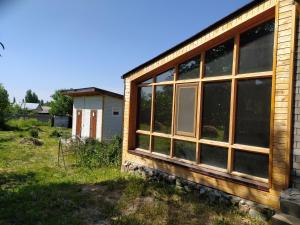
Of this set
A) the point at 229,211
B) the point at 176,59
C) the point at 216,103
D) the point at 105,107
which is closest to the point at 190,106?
the point at 216,103

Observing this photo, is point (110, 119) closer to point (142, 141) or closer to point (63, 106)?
point (142, 141)

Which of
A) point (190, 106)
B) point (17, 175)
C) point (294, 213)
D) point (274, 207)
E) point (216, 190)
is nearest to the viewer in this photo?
point (294, 213)

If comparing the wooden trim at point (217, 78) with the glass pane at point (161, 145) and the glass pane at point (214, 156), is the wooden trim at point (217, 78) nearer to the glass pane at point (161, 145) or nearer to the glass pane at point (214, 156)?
the glass pane at point (214, 156)

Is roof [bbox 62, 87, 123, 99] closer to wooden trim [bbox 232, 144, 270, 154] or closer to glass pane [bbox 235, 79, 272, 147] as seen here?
glass pane [bbox 235, 79, 272, 147]

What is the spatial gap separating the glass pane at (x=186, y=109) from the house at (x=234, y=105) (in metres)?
0.03

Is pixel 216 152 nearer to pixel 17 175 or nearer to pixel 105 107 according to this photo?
pixel 17 175

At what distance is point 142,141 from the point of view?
28.3 ft

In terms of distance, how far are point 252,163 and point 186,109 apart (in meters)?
2.21

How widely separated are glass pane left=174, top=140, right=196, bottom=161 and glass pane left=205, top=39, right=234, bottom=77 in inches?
69.5

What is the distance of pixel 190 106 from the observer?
689 centimetres

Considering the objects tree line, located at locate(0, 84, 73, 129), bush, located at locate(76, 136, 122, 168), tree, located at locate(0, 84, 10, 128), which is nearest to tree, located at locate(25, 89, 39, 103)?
tree line, located at locate(0, 84, 73, 129)

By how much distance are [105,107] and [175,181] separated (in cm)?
848

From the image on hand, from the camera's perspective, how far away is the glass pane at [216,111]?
5.98 m

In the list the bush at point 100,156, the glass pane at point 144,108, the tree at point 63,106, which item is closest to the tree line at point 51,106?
the tree at point 63,106
